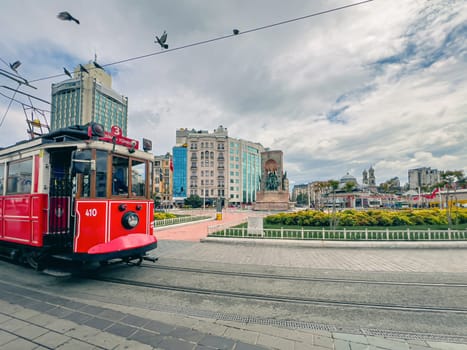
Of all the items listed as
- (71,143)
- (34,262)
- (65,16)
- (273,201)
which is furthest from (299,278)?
(273,201)

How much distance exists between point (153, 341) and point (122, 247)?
264 cm

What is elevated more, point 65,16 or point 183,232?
point 65,16

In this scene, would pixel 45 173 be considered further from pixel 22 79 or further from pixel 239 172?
pixel 239 172

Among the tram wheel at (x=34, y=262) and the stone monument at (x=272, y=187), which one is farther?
the stone monument at (x=272, y=187)

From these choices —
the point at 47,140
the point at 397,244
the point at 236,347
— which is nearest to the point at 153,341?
the point at 236,347

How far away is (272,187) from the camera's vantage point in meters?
41.6

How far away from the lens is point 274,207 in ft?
130

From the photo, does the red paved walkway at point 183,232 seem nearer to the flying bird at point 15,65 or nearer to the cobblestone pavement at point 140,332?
the cobblestone pavement at point 140,332

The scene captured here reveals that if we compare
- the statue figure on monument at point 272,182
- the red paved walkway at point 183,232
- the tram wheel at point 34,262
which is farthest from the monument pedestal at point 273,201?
the tram wheel at point 34,262

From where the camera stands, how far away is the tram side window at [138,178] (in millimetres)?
6133

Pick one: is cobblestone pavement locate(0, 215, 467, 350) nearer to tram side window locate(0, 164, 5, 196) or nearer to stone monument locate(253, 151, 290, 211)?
tram side window locate(0, 164, 5, 196)

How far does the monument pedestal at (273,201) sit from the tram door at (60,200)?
35.6 m

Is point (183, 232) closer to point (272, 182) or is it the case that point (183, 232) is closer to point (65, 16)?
point (65, 16)

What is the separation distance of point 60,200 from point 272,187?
37.4 meters
